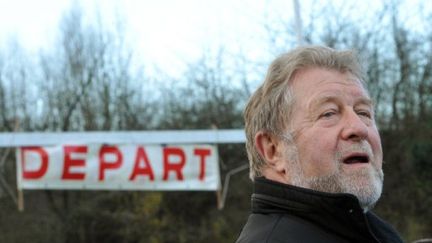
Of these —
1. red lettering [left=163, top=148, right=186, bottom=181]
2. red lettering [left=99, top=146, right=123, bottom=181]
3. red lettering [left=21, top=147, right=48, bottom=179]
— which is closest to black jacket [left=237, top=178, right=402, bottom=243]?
red lettering [left=163, top=148, right=186, bottom=181]

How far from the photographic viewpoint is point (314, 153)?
1.50 meters

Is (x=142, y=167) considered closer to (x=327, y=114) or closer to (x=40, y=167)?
(x=40, y=167)

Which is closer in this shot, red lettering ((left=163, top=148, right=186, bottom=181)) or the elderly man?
the elderly man

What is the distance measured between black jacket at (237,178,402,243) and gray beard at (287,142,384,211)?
0.04 m

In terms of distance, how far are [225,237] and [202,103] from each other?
3.51 m

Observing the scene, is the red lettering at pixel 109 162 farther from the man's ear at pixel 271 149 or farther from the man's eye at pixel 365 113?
the man's eye at pixel 365 113

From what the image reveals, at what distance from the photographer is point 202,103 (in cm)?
1481

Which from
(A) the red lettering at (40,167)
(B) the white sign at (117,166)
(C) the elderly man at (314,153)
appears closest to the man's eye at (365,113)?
(C) the elderly man at (314,153)

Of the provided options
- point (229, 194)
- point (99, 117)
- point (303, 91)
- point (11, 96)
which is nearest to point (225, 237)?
point (229, 194)

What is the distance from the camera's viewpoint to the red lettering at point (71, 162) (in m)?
7.30

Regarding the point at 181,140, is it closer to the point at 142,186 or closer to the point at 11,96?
the point at 142,186

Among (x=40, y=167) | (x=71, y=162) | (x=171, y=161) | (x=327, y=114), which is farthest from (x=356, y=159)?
(x=40, y=167)

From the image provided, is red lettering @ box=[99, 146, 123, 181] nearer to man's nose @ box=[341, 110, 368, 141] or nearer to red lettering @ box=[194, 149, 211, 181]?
red lettering @ box=[194, 149, 211, 181]

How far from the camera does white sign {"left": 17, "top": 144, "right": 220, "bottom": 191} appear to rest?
7.24m
